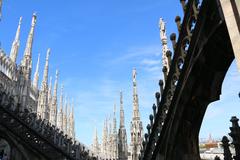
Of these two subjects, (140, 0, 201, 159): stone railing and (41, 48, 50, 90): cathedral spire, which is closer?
(140, 0, 201, 159): stone railing

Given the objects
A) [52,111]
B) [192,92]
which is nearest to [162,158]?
[192,92]

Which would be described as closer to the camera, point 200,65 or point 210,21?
point 210,21

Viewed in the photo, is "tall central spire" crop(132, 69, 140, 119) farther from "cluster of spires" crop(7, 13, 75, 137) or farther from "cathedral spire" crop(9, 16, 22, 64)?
"cathedral spire" crop(9, 16, 22, 64)

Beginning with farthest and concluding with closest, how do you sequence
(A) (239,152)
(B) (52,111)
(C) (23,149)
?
1. (B) (52,111)
2. (C) (23,149)
3. (A) (239,152)

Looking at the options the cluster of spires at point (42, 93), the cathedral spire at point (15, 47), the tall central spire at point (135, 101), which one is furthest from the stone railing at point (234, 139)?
the cathedral spire at point (15, 47)

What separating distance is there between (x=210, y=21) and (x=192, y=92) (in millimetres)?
1340

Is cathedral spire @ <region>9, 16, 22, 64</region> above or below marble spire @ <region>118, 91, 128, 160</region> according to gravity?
above

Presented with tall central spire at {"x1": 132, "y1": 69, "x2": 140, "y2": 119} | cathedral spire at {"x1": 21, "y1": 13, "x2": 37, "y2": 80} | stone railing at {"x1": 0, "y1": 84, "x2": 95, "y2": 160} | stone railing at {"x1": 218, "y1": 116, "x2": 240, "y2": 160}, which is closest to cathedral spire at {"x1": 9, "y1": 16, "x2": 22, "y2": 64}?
cathedral spire at {"x1": 21, "y1": 13, "x2": 37, "y2": 80}

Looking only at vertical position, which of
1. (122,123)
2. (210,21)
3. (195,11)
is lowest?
(210,21)

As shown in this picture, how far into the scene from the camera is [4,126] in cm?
975

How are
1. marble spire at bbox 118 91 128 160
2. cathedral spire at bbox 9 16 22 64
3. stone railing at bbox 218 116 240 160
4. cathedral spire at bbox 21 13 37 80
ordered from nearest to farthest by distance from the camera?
stone railing at bbox 218 116 240 160 < cathedral spire at bbox 21 13 37 80 < marble spire at bbox 118 91 128 160 < cathedral spire at bbox 9 16 22 64

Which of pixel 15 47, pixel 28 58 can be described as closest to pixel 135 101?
pixel 28 58

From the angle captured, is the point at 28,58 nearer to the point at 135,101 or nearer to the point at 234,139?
the point at 135,101

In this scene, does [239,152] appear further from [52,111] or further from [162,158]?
[52,111]
